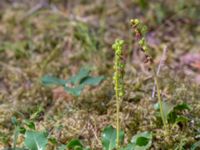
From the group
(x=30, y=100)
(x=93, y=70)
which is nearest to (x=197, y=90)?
(x=93, y=70)

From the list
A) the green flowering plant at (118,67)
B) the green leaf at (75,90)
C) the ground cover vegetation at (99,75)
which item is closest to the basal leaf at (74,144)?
the ground cover vegetation at (99,75)

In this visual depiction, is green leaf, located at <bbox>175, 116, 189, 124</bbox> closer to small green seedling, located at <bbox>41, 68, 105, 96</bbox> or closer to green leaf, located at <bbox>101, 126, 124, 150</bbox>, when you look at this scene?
green leaf, located at <bbox>101, 126, 124, 150</bbox>

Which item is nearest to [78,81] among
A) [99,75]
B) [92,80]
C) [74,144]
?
[92,80]

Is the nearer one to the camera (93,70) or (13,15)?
(93,70)

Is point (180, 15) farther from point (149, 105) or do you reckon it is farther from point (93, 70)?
point (149, 105)

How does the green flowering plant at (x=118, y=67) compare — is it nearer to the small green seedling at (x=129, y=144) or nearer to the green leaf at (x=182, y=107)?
the small green seedling at (x=129, y=144)

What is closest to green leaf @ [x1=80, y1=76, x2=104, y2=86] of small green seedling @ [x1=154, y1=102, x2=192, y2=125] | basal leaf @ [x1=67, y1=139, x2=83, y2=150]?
small green seedling @ [x1=154, y1=102, x2=192, y2=125]

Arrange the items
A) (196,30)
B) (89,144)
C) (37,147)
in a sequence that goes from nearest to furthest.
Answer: (37,147) < (89,144) < (196,30)

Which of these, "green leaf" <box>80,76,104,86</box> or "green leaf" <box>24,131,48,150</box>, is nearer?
"green leaf" <box>24,131,48,150</box>

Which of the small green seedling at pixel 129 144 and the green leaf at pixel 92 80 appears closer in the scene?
the small green seedling at pixel 129 144
